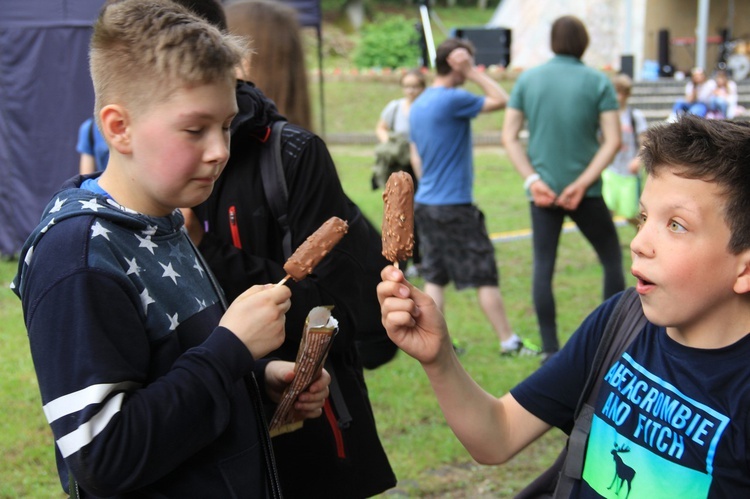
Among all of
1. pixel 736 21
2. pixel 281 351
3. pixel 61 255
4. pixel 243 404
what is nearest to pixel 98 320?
pixel 61 255

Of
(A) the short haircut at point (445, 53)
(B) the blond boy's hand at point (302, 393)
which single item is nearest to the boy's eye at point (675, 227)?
(B) the blond boy's hand at point (302, 393)

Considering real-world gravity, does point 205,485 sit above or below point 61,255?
below

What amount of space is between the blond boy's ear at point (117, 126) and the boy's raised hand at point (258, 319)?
1.28 ft

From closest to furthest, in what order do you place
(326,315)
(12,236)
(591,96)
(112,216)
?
(112,216) < (326,315) < (591,96) < (12,236)

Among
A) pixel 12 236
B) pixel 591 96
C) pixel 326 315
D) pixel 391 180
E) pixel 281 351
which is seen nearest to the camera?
pixel 391 180

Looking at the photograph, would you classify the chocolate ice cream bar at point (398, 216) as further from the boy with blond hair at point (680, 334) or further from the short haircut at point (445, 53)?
the short haircut at point (445, 53)

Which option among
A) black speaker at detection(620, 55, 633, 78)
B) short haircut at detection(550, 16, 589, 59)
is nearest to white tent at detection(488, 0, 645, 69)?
black speaker at detection(620, 55, 633, 78)

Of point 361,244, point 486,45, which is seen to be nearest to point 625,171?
point 361,244

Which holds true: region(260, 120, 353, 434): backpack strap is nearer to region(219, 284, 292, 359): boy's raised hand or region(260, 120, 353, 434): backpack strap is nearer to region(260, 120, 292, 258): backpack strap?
region(260, 120, 292, 258): backpack strap

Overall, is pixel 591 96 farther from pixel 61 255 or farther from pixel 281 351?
pixel 61 255

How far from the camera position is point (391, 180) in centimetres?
178

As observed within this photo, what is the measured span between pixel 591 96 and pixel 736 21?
28.3m

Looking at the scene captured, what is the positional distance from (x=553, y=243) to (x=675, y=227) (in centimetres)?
398

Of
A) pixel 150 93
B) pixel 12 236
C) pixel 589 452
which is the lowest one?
pixel 12 236
